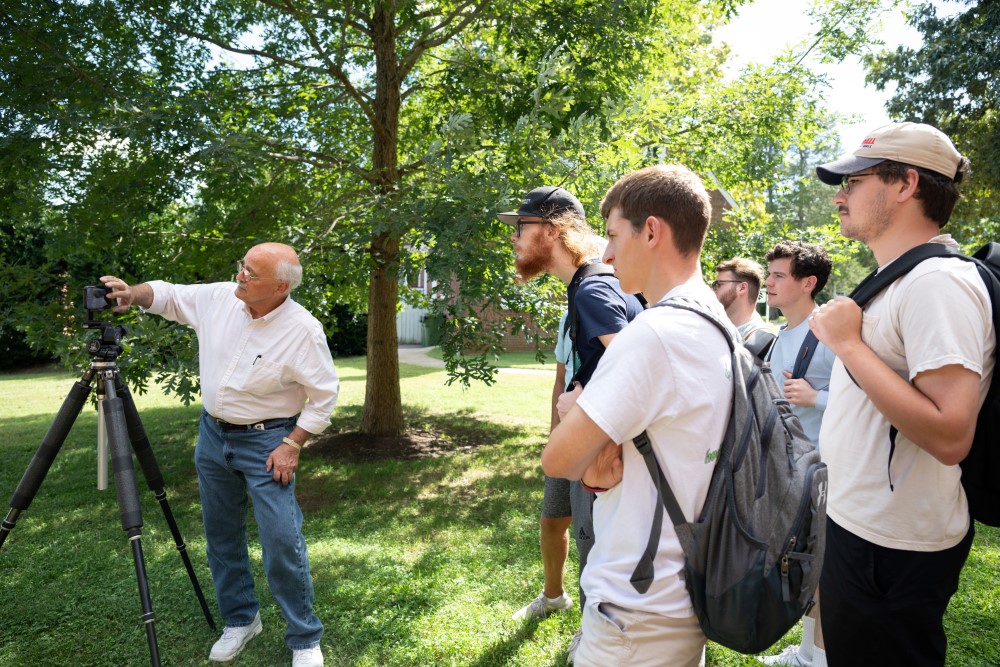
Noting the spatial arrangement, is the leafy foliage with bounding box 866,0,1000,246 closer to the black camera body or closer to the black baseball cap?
the black baseball cap

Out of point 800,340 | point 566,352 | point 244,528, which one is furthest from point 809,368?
point 244,528

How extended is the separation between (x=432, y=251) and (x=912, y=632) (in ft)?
14.1

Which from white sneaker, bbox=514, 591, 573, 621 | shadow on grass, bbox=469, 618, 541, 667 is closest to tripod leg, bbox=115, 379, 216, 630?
shadow on grass, bbox=469, 618, 541, 667

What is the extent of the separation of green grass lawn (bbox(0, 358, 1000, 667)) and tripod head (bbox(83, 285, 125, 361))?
1686 millimetres

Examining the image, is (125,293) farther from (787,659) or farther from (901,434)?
(787,659)

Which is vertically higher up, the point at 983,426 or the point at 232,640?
the point at 983,426

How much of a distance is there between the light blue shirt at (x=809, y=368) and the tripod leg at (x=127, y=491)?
2.84m

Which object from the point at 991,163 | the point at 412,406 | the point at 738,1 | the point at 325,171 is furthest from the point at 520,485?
the point at 991,163

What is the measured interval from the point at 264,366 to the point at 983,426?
287 centimetres

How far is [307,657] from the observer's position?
3281 millimetres

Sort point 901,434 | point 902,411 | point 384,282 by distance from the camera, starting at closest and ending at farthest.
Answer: point 902,411 → point 901,434 → point 384,282

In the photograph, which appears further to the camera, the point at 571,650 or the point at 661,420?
the point at 571,650

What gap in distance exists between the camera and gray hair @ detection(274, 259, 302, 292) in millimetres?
3303

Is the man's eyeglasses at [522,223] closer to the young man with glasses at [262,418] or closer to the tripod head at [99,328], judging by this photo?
the young man with glasses at [262,418]
